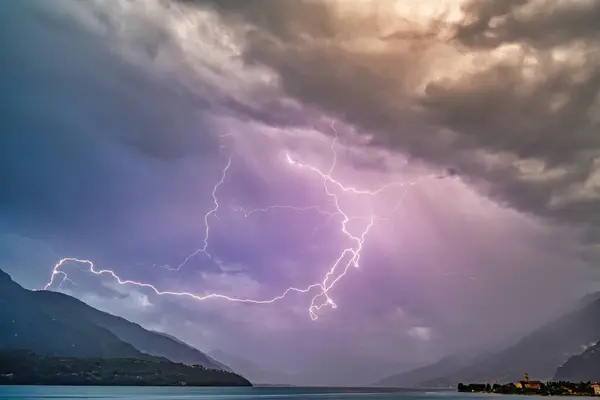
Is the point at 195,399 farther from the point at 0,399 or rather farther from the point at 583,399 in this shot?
the point at 583,399

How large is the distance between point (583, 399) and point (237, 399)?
12540cm

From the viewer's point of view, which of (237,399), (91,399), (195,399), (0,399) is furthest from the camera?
(237,399)

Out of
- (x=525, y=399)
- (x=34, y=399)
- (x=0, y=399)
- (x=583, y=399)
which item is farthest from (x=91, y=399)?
(x=583, y=399)

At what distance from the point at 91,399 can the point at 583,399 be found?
552 ft

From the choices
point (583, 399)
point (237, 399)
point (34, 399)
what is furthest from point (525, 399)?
point (34, 399)

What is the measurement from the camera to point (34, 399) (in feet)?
432

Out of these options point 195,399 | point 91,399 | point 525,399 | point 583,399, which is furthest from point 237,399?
Answer: point 583,399

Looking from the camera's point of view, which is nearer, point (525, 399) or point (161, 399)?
point (161, 399)

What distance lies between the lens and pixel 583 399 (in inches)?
7490

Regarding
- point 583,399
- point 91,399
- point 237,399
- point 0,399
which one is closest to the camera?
point 0,399

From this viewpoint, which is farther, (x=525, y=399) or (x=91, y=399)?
(x=525, y=399)

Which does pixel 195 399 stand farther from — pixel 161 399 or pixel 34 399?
pixel 34 399

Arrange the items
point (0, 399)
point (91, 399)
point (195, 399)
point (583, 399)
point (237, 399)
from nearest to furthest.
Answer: point (0, 399) < point (91, 399) < point (195, 399) < point (237, 399) < point (583, 399)

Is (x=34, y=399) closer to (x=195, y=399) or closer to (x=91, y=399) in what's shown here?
(x=91, y=399)
